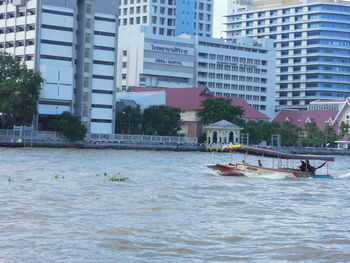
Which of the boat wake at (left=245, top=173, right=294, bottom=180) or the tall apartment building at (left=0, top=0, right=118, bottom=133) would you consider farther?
the tall apartment building at (left=0, top=0, right=118, bottom=133)

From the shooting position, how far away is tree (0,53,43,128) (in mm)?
70500

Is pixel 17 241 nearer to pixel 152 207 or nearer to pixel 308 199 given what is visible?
pixel 152 207

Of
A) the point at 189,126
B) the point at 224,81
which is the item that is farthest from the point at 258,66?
the point at 189,126

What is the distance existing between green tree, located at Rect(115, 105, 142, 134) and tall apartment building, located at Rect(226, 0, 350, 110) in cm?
5969

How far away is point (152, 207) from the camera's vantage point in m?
22.5

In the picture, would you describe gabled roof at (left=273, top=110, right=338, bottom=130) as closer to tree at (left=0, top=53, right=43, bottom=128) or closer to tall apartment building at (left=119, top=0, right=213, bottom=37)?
tall apartment building at (left=119, top=0, right=213, bottom=37)

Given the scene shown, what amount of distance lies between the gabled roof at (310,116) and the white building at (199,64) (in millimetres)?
15555

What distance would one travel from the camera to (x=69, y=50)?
263 ft

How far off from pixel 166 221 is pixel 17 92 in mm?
53930

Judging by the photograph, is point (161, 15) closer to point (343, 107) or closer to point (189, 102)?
point (343, 107)

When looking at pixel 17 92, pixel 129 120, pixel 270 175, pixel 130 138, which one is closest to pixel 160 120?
pixel 129 120

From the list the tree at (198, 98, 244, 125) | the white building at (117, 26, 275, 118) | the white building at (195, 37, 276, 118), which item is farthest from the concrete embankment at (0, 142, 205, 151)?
the white building at (195, 37, 276, 118)

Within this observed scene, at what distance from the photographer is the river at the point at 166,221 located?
15.7m

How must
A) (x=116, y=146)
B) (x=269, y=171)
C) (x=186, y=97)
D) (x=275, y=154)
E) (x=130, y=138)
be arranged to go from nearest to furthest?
(x=269, y=171)
(x=275, y=154)
(x=116, y=146)
(x=130, y=138)
(x=186, y=97)
